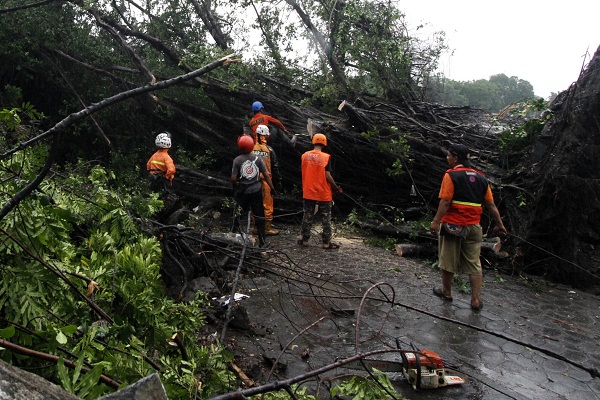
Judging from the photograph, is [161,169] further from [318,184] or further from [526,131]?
[526,131]

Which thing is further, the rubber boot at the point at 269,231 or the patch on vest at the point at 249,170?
the rubber boot at the point at 269,231

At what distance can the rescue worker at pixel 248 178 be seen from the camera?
6.71 metres

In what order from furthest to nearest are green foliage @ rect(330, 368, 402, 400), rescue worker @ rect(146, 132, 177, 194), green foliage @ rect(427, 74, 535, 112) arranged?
green foliage @ rect(427, 74, 535, 112) → rescue worker @ rect(146, 132, 177, 194) → green foliage @ rect(330, 368, 402, 400)

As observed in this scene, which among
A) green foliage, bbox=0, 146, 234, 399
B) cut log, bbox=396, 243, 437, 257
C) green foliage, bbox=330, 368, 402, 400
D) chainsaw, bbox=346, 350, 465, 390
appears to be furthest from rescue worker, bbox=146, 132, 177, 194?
green foliage, bbox=330, 368, 402, 400

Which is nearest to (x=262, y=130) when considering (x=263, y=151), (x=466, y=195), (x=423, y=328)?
(x=263, y=151)

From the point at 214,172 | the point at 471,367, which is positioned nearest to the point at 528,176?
the point at 471,367

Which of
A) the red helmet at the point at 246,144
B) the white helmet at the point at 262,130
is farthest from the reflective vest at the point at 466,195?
the white helmet at the point at 262,130

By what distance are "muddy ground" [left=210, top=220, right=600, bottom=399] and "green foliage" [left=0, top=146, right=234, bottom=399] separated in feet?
2.40

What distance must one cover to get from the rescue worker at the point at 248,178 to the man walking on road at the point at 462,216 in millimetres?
2700

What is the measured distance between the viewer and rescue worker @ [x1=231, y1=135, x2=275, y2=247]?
6707 millimetres

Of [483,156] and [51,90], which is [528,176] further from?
[51,90]

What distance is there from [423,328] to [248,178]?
3.40m

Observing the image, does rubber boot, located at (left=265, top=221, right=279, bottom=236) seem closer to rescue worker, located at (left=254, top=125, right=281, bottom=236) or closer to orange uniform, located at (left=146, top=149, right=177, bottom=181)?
rescue worker, located at (left=254, top=125, right=281, bottom=236)

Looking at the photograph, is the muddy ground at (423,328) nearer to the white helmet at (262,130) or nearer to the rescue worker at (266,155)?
the rescue worker at (266,155)
